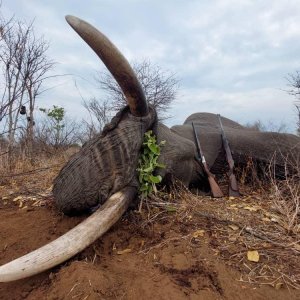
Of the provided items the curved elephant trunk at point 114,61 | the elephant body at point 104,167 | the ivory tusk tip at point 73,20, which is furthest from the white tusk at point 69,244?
the ivory tusk tip at point 73,20

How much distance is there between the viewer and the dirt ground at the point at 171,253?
6.52ft

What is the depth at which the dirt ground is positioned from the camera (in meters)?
1.99

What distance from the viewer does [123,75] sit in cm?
240

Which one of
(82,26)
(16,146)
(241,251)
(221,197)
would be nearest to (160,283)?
(241,251)

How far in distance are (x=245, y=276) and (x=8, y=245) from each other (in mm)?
1493

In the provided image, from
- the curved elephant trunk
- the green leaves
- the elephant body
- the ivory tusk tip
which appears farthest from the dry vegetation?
the ivory tusk tip

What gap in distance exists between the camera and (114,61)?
2301 mm

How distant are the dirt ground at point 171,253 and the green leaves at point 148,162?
169mm

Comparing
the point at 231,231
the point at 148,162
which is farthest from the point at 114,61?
the point at 231,231

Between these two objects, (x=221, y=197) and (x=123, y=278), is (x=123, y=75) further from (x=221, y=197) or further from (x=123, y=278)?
(x=221, y=197)

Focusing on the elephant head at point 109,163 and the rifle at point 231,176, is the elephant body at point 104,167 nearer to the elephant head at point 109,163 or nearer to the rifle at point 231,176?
the elephant head at point 109,163

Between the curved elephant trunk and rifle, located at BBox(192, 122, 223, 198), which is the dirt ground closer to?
rifle, located at BBox(192, 122, 223, 198)

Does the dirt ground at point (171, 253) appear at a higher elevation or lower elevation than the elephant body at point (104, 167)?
lower

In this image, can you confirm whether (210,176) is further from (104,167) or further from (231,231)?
(104,167)
